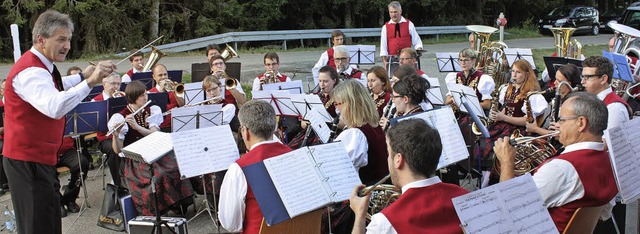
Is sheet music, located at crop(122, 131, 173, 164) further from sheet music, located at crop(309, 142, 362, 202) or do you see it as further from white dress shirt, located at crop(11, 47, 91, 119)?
sheet music, located at crop(309, 142, 362, 202)

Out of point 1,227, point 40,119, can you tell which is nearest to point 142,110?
point 1,227

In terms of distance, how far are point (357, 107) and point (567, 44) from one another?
5.40 m

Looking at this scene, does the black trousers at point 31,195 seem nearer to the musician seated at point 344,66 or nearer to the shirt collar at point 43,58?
the shirt collar at point 43,58

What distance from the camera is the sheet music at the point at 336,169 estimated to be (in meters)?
3.32

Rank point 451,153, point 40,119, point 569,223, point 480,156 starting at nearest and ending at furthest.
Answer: point 569,223 < point 40,119 < point 451,153 < point 480,156

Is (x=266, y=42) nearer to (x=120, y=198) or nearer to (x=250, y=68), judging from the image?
(x=250, y=68)

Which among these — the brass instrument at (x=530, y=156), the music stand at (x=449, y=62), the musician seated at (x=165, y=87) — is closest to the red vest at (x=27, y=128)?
the musician seated at (x=165, y=87)

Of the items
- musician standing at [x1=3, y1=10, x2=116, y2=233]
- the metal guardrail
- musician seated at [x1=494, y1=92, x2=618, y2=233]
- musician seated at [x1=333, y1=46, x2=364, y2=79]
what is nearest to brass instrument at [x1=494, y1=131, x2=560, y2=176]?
musician seated at [x1=494, y1=92, x2=618, y2=233]

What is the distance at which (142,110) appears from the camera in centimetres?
621

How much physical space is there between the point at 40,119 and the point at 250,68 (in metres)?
10.5

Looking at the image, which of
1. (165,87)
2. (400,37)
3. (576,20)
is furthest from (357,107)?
(576,20)

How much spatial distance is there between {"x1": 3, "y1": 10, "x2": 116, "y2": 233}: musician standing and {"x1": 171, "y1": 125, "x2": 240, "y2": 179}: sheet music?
75 cm

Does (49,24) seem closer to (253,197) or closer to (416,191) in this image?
(253,197)

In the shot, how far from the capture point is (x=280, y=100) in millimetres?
6262
